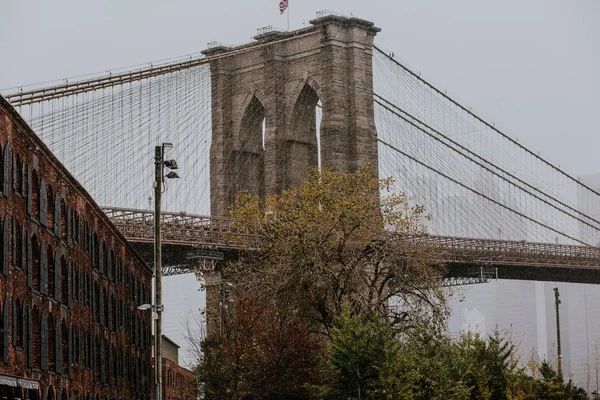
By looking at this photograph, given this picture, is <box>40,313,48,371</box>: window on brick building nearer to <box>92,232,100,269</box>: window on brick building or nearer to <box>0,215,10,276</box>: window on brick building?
<box>0,215,10,276</box>: window on brick building

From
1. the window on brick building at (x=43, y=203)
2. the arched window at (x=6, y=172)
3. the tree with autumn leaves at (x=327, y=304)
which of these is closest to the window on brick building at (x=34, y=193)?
the window on brick building at (x=43, y=203)

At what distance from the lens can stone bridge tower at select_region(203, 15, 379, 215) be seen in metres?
98.9

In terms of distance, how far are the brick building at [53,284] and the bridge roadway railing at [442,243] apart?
7800mm

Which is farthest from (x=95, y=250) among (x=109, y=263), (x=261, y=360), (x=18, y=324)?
(x=18, y=324)

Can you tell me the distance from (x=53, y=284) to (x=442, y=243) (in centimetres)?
7344

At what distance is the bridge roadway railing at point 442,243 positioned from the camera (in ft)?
289

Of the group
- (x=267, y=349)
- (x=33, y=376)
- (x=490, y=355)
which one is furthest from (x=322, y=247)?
(x=33, y=376)

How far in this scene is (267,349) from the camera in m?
59.0

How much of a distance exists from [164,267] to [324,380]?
46.9 metres

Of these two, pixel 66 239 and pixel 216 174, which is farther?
pixel 216 174

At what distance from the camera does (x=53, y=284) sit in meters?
47.8

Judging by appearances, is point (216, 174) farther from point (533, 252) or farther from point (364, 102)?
point (533, 252)

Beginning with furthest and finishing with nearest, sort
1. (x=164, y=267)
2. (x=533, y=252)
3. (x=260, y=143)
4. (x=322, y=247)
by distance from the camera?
(x=533, y=252) < (x=260, y=143) < (x=164, y=267) < (x=322, y=247)

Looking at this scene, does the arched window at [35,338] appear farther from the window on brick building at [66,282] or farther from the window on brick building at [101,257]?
the window on brick building at [101,257]
